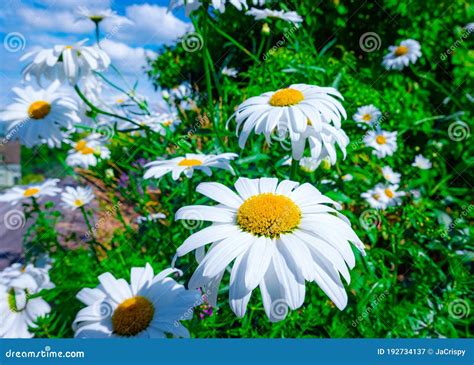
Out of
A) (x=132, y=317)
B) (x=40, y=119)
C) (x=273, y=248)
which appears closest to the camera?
(x=273, y=248)

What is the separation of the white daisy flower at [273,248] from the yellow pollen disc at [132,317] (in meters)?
0.22

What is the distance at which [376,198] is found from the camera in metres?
1.97

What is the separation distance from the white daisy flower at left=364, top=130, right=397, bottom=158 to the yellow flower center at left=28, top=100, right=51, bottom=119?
5.56 ft

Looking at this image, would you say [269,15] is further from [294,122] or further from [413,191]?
[413,191]

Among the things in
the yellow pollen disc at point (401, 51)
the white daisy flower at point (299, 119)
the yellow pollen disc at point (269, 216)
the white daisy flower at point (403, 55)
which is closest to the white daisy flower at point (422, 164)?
the white daisy flower at point (403, 55)

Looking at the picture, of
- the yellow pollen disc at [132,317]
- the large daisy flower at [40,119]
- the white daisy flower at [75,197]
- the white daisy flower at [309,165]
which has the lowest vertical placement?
the white daisy flower at [75,197]

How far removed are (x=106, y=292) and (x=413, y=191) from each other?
1.86 meters

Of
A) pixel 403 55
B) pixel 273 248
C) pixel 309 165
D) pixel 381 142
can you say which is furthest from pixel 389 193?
pixel 273 248

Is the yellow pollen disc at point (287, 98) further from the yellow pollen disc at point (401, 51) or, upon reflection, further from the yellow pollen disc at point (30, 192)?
the yellow pollen disc at point (401, 51)

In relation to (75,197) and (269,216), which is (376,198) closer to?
(269,216)

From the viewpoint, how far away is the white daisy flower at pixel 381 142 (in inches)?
88.0

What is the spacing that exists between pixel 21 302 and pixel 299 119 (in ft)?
3.73

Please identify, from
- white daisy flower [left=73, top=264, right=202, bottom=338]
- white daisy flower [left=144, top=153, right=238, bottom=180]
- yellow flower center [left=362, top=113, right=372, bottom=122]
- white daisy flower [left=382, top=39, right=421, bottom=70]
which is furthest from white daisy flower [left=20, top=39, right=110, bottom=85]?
white daisy flower [left=382, top=39, right=421, bottom=70]

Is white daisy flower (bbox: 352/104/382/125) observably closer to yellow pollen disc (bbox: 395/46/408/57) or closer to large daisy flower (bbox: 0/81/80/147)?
yellow pollen disc (bbox: 395/46/408/57)
